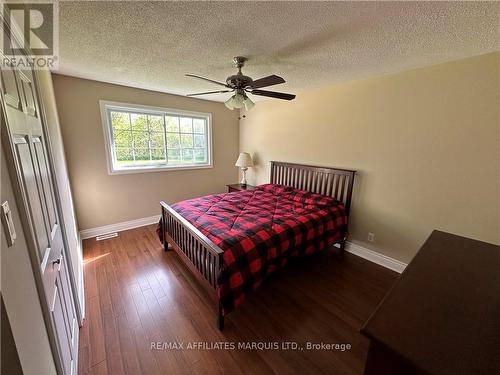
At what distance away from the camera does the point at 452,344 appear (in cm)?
66

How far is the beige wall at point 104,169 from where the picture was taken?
277 cm

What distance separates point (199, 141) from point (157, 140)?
2.73 feet

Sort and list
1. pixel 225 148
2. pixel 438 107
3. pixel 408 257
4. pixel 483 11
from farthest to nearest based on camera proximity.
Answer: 1. pixel 225 148
2. pixel 408 257
3. pixel 438 107
4. pixel 483 11

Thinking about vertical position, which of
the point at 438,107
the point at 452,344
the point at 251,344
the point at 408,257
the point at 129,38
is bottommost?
the point at 251,344

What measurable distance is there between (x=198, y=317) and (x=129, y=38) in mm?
2421

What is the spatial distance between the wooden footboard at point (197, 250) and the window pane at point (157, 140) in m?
1.56

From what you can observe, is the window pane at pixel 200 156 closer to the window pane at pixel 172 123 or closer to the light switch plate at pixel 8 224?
the window pane at pixel 172 123

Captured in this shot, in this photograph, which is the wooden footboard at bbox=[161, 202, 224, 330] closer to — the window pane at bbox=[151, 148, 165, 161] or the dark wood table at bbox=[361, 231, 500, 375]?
the dark wood table at bbox=[361, 231, 500, 375]

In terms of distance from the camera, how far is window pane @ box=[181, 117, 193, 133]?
12.7 ft

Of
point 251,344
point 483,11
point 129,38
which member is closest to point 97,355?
point 251,344

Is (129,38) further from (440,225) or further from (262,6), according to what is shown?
(440,225)

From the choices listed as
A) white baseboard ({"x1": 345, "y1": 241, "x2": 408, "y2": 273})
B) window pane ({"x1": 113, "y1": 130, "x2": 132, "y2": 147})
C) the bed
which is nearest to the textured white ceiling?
Answer: window pane ({"x1": 113, "y1": 130, "x2": 132, "y2": 147})

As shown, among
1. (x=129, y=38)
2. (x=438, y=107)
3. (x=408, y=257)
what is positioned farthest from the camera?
(x=408, y=257)

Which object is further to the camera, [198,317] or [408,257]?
[408,257]
